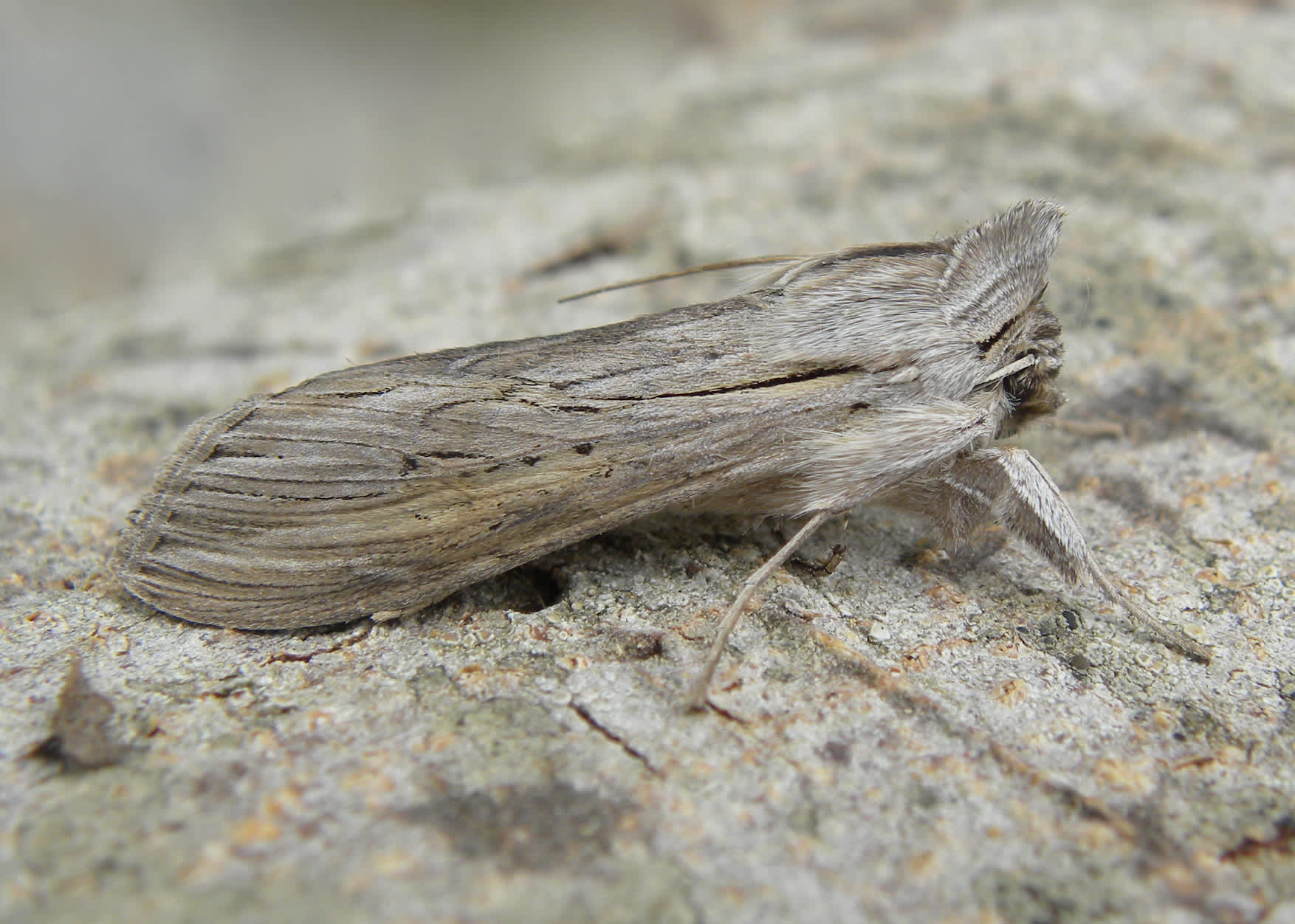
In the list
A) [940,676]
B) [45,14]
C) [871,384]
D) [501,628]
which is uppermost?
[45,14]

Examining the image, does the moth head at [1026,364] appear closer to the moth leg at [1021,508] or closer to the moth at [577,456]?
the moth at [577,456]

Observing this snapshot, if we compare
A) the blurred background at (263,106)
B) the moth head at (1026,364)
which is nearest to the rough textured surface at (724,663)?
the moth head at (1026,364)

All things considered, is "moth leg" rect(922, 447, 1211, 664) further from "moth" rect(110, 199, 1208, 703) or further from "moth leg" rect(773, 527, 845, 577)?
"moth leg" rect(773, 527, 845, 577)

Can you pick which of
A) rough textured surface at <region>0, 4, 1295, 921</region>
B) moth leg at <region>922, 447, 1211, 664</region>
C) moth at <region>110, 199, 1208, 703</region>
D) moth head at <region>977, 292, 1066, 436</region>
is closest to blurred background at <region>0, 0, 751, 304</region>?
rough textured surface at <region>0, 4, 1295, 921</region>

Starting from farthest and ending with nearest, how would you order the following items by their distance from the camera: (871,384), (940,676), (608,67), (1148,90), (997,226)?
(608,67) → (1148,90) → (997,226) → (871,384) → (940,676)

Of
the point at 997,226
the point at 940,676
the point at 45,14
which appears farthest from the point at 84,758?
the point at 45,14

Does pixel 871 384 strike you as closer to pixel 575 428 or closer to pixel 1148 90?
pixel 575 428

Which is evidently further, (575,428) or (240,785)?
(575,428)

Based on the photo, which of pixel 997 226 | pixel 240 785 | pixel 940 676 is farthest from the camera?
pixel 997 226
